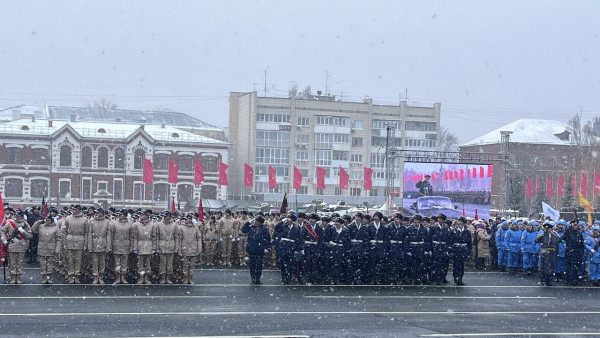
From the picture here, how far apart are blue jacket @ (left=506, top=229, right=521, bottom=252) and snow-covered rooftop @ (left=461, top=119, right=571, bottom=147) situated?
215 ft

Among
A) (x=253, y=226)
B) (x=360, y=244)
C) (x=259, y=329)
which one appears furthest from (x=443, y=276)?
(x=259, y=329)

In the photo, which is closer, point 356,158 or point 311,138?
point 311,138

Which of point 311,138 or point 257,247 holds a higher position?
point 311,138

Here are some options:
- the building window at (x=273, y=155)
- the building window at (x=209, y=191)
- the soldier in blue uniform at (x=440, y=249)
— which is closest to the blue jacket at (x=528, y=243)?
the soldier in blue uniform at (x=440, y=249)

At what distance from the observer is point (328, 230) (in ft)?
70.0

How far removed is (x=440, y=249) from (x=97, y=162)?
58.3 m

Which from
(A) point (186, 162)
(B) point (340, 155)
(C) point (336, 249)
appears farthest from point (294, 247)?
(B) point (340, 155)

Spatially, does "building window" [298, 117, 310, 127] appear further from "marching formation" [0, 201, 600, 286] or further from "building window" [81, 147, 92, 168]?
"marching formation" [0, 201, 600, 286]

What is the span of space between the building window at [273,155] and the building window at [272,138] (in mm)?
537

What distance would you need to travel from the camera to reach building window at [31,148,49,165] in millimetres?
74500

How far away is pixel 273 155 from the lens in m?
94.1

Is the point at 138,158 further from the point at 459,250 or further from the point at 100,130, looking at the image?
the point at 459,250

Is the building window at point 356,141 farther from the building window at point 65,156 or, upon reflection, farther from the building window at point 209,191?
the building window at point 65,156

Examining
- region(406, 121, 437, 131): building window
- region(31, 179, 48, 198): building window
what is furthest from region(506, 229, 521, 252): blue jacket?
region(406, 121, 437, 131): building window
